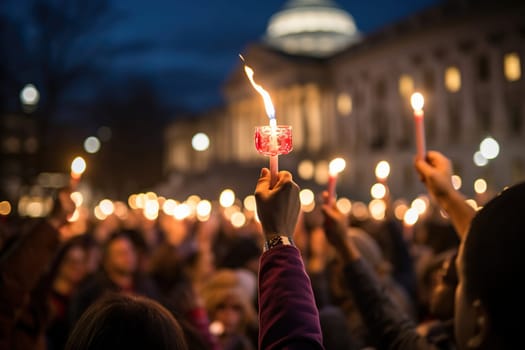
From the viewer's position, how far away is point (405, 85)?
56719 mm

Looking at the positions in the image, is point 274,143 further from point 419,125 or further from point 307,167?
point 307,167

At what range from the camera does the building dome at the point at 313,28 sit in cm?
9194

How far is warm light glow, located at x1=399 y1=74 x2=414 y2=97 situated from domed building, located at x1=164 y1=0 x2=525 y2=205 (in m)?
0.09

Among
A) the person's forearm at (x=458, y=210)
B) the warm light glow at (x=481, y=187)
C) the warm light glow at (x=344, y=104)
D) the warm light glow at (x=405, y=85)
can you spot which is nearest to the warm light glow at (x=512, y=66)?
the warm light glow at (x=405, y=85)

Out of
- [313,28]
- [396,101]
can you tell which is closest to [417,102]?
[396,101]

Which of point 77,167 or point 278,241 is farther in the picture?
point 77,167

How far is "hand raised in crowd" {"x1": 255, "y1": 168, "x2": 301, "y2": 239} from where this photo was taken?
76.1 inches

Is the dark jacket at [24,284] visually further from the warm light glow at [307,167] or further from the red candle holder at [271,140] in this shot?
the warm light glow at [307,167]

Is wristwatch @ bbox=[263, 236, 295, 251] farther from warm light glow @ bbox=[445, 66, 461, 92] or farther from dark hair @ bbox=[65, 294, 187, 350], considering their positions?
warm light glow @ bbox=[445, 66, 461, 92]

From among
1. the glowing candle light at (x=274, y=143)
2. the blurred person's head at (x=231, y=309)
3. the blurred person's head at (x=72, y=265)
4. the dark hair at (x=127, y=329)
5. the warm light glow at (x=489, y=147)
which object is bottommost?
the blurred person's head at (x=231, y=309)

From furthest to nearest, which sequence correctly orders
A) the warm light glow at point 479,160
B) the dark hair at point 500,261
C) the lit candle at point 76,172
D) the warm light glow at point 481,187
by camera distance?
the warm light glow at point 479,160, the warm light glow at point 481,187, the lit candle at point 76,172, the dark hair at point 500,261

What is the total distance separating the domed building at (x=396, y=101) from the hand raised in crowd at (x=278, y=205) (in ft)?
117

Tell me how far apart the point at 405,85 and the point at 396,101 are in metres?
1.85

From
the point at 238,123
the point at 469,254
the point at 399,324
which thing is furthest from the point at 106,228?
the point at 238,123
